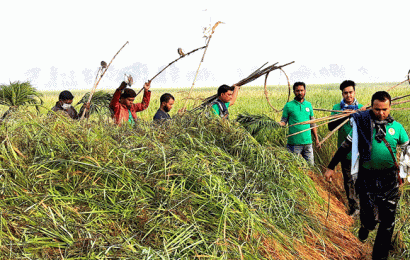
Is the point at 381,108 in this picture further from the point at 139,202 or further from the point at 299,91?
the point at 139,202

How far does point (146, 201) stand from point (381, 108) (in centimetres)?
227

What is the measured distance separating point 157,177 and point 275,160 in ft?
4.67

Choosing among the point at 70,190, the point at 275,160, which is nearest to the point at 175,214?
the point at 70,190

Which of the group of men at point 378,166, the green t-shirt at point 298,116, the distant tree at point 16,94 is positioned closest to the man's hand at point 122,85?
the distant tree at point 16,94

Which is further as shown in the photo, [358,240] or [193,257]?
[358,240]

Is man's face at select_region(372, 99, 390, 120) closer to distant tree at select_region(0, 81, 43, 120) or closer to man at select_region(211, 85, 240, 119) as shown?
man at select_region(211, 85, 240, 119)

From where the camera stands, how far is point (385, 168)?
3.22 m

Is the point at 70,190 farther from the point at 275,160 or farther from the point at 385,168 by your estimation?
the point at 385,168

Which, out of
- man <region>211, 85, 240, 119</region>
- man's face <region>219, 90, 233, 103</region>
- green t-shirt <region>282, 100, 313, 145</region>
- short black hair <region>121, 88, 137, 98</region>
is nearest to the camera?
man <region>211, 85, 240, 119</region>

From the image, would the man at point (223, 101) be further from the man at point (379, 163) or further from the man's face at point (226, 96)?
the man at point (379, 163)

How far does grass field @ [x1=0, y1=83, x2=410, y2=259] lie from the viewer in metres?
2.12

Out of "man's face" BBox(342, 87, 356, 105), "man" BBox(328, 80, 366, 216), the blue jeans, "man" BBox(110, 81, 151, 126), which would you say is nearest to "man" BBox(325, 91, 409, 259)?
"man" BBox(328, 80, 366, 216)

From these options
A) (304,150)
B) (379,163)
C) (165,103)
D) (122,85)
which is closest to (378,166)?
(379,163)

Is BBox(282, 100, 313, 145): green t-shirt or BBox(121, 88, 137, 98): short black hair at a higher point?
BBox(121, 88, 137, 98): short black hair
